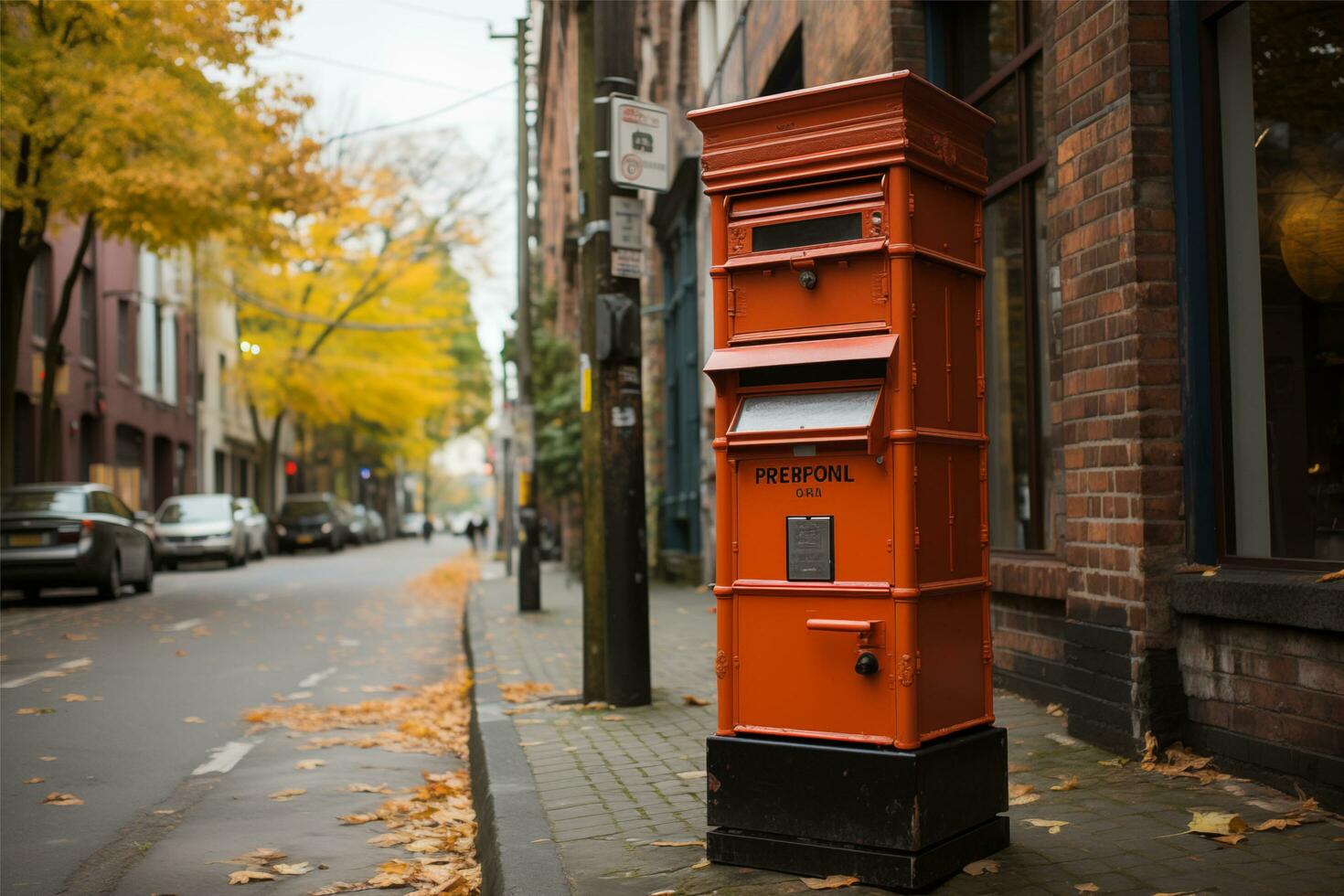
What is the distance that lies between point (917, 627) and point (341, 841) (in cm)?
285

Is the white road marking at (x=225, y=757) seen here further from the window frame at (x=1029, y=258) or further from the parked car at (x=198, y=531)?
the parked car at (x=198, y=531)

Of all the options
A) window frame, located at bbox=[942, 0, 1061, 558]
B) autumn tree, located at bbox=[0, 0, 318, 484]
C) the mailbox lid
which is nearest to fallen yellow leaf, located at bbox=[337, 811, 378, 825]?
the mailbox lid

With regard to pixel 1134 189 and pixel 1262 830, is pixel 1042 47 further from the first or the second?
pixel 1262 830

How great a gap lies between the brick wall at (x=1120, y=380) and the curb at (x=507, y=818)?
103 inches

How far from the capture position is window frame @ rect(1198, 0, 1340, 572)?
228 inches

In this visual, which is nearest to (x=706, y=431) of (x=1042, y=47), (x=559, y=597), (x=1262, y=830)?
(x=559, y=597)

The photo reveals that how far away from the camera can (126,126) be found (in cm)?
1889

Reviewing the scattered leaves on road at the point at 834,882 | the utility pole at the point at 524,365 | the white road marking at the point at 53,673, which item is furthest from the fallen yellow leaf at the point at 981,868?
the utility pole at the point at 524,365

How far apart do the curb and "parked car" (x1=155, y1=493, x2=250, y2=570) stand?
23.3 meters

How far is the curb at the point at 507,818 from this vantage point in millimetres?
4500

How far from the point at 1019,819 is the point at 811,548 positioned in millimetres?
1466

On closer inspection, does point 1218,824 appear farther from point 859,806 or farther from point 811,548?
point 811,548

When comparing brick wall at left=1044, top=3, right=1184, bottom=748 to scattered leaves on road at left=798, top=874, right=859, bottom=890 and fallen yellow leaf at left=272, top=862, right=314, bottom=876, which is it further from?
fallen yellow leaf at left=272, top=862, right=314, bottom=876

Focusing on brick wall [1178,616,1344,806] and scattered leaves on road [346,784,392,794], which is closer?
brick wall [1178,616,1344,806]
